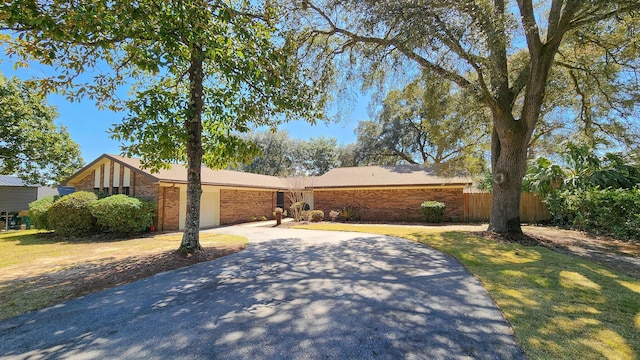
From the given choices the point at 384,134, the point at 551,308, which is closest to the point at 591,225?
the point at 551,308

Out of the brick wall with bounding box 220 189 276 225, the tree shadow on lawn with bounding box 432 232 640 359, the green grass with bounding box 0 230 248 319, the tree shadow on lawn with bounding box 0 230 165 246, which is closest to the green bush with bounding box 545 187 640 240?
the tree shadow on lawn with bounding box 432 232 640 359

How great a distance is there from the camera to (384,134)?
90.7 ft

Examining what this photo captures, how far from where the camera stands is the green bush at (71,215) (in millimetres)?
12258

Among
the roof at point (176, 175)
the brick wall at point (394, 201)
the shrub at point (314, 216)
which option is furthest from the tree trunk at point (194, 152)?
the brick wall at point (394, 201)

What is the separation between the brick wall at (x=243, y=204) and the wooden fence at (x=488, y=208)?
12.9 metres

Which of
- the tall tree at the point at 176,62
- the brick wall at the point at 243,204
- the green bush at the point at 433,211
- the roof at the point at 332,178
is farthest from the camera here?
the brick wall at the point at 243,204

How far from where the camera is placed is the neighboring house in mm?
24359

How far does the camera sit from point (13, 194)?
25.0m

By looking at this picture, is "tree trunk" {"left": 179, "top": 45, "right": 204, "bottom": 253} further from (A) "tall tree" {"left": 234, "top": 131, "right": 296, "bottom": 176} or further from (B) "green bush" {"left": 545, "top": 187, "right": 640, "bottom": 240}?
(A) "tall tree" {"left": 234, "top": 131, "right": 296, "bottom": 176}

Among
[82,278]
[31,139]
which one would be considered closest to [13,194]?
[31,139]

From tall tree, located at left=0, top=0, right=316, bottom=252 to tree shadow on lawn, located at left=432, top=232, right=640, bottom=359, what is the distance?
6.00 metres

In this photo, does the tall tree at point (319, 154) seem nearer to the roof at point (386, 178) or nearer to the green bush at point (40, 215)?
the roof at point (386, 178)

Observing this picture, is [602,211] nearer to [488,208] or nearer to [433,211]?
[488,208]

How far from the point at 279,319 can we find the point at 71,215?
1323 cm
